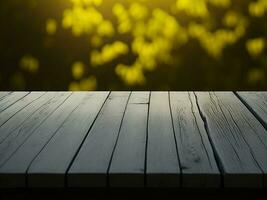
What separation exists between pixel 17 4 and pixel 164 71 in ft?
4.38

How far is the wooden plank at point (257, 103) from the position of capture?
2.71 m

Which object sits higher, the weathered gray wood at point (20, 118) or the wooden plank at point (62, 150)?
the wooden plank at point (62, 150)

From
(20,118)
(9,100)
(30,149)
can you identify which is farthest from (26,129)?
(9,100)

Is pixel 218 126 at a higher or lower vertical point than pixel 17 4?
lower

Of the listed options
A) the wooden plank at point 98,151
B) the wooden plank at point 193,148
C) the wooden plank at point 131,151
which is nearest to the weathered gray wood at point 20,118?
the wooden plank at point 98,151

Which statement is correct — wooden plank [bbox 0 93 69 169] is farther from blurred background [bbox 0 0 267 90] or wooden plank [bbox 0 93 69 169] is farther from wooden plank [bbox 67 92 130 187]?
blurred background [bbox 0 0 267 90]

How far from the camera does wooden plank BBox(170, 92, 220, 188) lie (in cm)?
177

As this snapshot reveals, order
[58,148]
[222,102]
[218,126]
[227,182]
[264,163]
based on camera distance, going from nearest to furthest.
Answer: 1. [227,182]
2. [264,163]
3. [58,148]
4. [218,126]
5. [222,102]

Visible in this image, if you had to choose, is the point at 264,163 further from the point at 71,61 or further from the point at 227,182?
the point at 71,61

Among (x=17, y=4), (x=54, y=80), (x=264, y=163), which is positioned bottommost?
(x=54, y=80)

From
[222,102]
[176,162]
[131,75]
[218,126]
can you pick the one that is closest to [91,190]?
[176,162]

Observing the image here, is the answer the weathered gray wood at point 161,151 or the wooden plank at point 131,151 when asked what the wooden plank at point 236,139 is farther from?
the wooden plank at point 131,151

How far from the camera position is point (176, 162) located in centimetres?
192

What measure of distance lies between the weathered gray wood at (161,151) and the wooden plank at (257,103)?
438mm
